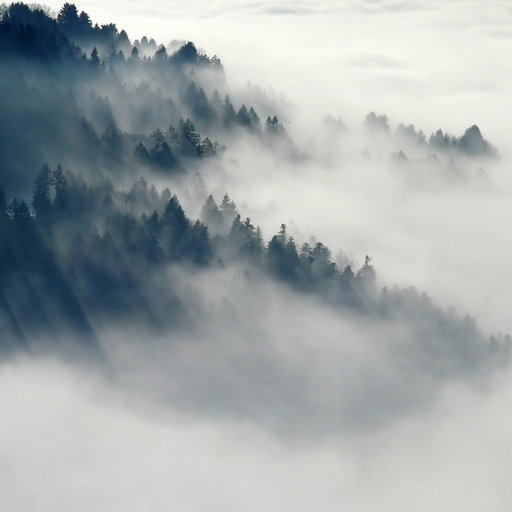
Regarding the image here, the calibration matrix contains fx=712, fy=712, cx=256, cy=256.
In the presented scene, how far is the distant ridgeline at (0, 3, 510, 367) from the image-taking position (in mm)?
106500

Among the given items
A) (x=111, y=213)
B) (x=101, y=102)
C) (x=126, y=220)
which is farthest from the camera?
(x=101, y=102)

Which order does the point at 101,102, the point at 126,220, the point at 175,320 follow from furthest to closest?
the point at 101,102
the point at 175,320
the point at 126,220

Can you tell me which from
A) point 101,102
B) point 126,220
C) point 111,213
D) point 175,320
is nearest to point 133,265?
point 126,220

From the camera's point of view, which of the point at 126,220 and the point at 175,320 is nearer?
the point at 126,220

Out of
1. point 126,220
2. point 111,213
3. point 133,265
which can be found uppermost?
point 111,213

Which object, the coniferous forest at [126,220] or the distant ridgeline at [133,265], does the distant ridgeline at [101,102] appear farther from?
the distant ridgeline at [133,265]

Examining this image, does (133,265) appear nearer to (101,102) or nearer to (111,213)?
(111,213)

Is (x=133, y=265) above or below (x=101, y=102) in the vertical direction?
below

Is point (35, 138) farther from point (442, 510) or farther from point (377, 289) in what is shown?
point (442, 510)

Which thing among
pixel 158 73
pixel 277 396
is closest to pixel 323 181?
pixel 158 73

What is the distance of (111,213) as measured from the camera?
111 m

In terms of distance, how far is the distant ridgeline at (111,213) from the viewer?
106m

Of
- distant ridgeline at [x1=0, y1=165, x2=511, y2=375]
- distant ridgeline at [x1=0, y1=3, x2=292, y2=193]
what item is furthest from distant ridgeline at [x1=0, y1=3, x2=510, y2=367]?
distant ridgeline at [x1=0, y1=3, x2=292, y2=193]

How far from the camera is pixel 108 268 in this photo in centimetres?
10881
